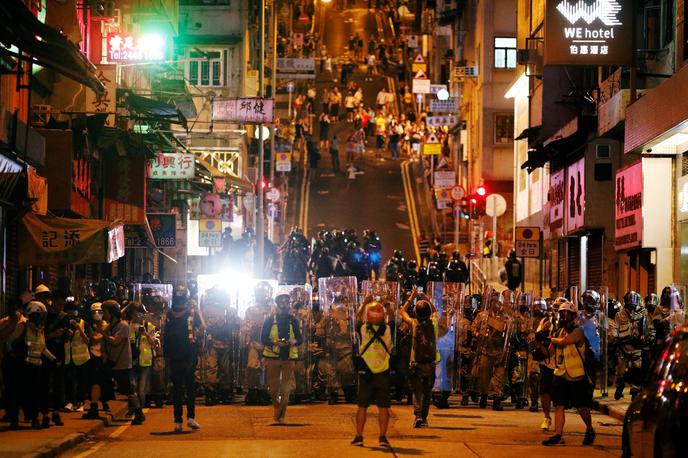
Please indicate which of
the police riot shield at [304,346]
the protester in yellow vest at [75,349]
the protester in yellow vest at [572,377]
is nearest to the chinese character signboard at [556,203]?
the police riot shield at [304,346]

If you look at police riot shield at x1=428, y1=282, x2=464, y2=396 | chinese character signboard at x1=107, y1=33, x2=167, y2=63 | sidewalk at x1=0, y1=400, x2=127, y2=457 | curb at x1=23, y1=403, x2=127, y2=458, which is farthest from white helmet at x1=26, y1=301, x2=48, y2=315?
chinese character signboard at x1=107, y1=33, x2=167, y2=63

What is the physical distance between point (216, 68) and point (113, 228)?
35521mm

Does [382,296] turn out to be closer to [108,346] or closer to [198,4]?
[108,346]

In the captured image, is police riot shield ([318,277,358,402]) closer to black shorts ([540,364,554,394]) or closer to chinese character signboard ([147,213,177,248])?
black shorts ([540,364,554,394])

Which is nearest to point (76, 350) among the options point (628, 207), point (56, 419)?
point (56, 419)

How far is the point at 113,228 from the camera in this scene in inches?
961

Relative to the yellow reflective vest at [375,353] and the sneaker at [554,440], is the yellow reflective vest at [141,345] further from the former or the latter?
the sneaker at [554,440]

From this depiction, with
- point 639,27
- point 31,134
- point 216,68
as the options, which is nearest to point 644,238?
point 639,27

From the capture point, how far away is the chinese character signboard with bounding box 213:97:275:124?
36.5m

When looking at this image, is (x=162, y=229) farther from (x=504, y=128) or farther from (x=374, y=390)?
(x=504, y=128)

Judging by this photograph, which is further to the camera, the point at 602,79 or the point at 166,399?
the point at 602,79

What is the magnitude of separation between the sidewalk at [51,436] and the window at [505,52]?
131 feet

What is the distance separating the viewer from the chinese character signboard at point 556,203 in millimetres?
38125


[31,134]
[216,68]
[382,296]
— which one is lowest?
[382,296]
